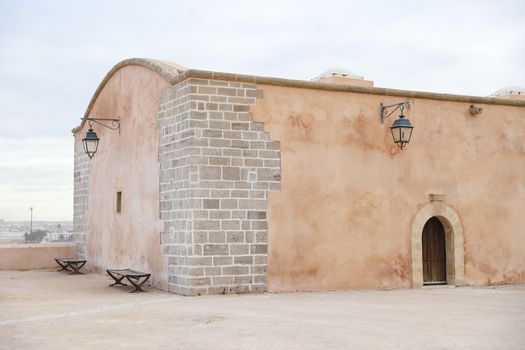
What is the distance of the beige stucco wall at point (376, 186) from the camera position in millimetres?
10445

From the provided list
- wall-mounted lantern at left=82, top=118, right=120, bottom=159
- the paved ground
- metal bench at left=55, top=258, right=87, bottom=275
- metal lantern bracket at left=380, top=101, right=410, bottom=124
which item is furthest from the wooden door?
metal bench at left=55, top=258, right=87, bottom=275

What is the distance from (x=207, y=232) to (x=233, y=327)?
10.2ft

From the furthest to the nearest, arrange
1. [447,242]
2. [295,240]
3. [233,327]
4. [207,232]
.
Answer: [447,242], [295,240], [207,232], [233,327]

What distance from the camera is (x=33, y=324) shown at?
277 inches

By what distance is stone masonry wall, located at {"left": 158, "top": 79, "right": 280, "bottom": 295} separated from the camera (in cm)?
970

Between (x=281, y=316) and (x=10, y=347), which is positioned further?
(x=281, y=316)

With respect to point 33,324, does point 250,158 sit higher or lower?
higher

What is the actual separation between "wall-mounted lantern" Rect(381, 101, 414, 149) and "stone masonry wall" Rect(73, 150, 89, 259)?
7.13 meters

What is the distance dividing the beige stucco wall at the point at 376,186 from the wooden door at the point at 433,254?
44 cm

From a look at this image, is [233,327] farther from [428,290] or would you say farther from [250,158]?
[428,290]

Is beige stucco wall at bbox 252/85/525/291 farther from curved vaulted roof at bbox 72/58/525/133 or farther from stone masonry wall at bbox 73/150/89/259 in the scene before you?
stone masonry wall at bbox 73/150/89/259

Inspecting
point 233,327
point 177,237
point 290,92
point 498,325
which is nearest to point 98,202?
point 177,237

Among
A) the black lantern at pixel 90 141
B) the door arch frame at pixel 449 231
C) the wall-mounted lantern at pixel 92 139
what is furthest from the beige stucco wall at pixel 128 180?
the door arch frame at pixel 449 231

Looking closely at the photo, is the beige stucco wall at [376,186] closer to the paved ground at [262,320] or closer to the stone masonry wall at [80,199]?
the paved ground at [262,320]
